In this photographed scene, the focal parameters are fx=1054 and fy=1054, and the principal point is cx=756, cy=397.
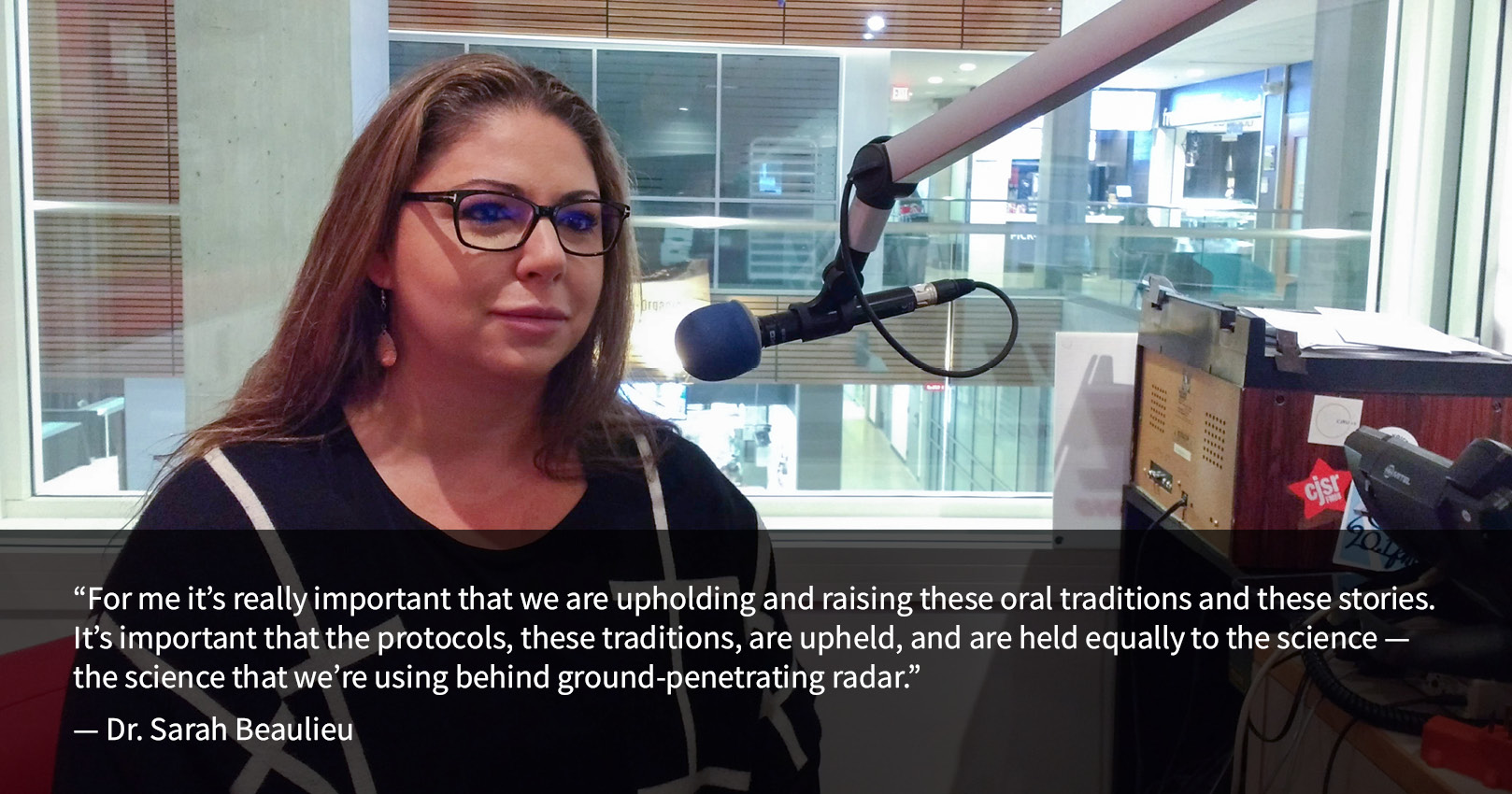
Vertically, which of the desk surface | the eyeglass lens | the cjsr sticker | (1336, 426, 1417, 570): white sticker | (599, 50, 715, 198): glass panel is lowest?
the desk surface

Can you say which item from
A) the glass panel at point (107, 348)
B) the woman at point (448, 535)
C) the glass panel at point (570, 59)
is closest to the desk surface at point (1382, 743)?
the woman at point (448, 535)

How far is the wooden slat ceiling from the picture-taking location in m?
2.10

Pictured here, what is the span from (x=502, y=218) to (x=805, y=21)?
138cm

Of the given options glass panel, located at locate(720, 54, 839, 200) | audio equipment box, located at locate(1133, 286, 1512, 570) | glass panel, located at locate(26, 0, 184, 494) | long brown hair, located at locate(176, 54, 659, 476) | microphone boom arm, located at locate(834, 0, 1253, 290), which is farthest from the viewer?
glass panel, located at locate(720, 54, 839, 200)

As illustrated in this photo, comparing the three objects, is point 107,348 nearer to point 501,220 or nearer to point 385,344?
point 385,344

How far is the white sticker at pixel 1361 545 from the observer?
1.40 meters

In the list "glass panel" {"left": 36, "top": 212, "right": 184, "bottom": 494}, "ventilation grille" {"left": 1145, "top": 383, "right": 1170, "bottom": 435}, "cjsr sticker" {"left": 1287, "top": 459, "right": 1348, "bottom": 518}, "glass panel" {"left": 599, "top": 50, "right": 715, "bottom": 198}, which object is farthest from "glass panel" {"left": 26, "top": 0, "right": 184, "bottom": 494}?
"cjsr sticker" {"left": 1287, "top": 459, "right": 1348, "bottom": 518}

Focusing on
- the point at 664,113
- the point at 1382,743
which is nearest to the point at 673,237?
the point at 664,113

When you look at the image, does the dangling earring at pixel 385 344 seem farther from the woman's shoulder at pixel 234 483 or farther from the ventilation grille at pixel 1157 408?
the ventilation grille at pixel 1157 408

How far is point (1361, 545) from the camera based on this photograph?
1409 millimetres

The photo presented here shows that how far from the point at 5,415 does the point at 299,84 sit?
3.04 ft

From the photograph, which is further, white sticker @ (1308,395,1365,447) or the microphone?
white sticker @ (1308,395,1365,447)

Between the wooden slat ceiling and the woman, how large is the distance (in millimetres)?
1103

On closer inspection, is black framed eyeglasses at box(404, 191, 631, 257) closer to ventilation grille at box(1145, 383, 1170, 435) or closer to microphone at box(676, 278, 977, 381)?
microphone at box(676, 278, 977, 381)
